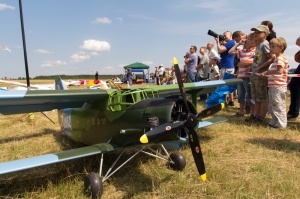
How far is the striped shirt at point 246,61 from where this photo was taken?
8016mm

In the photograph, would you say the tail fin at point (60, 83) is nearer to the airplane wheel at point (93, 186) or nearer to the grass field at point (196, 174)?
the grass field at point (196, 174)

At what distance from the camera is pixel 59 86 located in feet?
24.9

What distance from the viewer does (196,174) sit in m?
4.43

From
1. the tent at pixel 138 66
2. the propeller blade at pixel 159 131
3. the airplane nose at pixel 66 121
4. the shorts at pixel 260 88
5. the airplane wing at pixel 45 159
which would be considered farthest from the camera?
the tent at pixel 138 66

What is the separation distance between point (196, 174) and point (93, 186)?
1.58 metres

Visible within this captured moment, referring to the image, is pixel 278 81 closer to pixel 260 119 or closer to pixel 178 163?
pixel 260 119

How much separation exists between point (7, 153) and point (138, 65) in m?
38.6

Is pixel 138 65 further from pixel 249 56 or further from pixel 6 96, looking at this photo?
pixel 6 96

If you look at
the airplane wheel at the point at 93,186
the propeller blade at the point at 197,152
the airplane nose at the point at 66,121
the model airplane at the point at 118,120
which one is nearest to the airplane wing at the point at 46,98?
the model airplane at the point at 118,120

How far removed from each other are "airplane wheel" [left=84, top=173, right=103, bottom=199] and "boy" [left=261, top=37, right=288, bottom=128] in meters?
4.69

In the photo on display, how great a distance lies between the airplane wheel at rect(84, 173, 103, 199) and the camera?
13.0 ft

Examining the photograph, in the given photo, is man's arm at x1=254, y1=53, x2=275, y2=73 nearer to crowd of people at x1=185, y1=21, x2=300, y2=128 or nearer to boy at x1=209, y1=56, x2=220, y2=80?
crowd of people at x1=185, y1=21, x2=300, y2=128

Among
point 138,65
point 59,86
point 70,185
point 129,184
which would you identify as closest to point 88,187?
point 70,185

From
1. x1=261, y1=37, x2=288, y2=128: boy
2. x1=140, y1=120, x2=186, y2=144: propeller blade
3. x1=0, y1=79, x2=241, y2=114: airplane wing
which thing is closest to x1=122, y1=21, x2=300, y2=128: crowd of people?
x1=261, y1=37, x2=288, y2=128: boy
